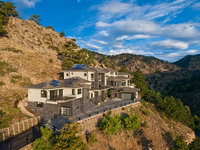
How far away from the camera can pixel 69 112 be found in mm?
26047

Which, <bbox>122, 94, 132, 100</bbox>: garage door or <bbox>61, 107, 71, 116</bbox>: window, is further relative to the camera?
<bbox>122, 94, 132, 100</bbox>: garage door

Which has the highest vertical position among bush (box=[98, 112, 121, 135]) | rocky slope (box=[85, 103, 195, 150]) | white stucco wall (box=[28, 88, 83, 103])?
white stucco wall (box=[28, 88, 83, 103])

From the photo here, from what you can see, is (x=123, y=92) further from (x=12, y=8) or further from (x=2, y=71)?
(x=12, y=8)

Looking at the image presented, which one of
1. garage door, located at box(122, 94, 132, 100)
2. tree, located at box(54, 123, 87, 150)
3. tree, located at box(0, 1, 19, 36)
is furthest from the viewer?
tree, located at box(0, 1, 19, 36)

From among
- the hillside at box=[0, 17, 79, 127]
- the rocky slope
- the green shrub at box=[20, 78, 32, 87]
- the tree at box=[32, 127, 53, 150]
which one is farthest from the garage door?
the green shrub at box=[20, 78, 32, 87]

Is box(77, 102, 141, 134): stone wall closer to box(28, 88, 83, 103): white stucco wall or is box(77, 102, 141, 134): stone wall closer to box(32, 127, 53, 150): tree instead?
box(28, 88, 83, 103): white stucco wall

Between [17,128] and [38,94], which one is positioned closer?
[17,128]

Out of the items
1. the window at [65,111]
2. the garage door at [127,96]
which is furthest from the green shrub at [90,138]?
the garage door at [127,96]

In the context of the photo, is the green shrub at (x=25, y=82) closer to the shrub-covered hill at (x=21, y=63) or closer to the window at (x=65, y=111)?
the shrub-covered hill at (x=21, y=63)

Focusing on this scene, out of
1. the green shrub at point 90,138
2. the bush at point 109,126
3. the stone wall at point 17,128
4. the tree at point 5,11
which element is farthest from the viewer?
the tree at point 5,11

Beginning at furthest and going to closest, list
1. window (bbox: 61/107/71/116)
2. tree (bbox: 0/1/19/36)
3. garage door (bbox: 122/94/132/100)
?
tree (bbox: 0/1/19/36)
garage door (bbox: 122/94/132/100)
window (bbox: 61/107/71/116)

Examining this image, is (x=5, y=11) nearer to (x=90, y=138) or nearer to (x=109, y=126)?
(x=90, y=138)

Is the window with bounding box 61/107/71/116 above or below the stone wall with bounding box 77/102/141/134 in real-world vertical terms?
above

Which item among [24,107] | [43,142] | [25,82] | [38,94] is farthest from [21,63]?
[43,142]
